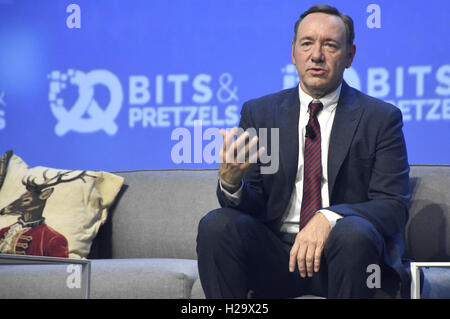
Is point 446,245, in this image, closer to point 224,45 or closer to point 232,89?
point 232,89

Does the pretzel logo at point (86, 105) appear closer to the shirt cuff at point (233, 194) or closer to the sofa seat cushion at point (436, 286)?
the shirt cuff at point (233, 194)

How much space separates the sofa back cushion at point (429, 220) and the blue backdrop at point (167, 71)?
364 millimetres

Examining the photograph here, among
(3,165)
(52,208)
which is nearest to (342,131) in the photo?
(52,208)

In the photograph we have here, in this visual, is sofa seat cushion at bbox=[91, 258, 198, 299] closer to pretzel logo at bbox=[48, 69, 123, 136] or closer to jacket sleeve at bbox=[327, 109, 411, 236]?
jacket sleeve at bbox=[327, 109, 411, 236]

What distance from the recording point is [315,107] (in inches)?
78.3

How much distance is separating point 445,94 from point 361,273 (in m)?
1.49

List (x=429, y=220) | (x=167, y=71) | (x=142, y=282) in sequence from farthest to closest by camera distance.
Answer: (x=167, y=71) → (x=429, y=220) → (x=142, y=282)

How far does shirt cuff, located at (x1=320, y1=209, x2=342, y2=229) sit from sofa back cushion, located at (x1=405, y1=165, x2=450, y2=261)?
2.68ft

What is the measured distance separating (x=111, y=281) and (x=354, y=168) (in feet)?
3.06

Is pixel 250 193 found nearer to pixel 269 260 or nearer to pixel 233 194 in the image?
pixel 233 194

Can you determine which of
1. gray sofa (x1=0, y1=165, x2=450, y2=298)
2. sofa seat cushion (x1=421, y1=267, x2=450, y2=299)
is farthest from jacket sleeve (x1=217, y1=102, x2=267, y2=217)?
sofa seat cushion (x1=421, y1=267, x2=450, y2=299)

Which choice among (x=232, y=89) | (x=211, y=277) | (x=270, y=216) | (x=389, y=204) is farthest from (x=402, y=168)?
(x=232, y=89)

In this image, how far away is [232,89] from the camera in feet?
9.67

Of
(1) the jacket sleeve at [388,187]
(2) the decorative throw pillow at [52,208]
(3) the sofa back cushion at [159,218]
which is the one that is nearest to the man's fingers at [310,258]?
A: (1) the jacket sleeve at [388,187]
